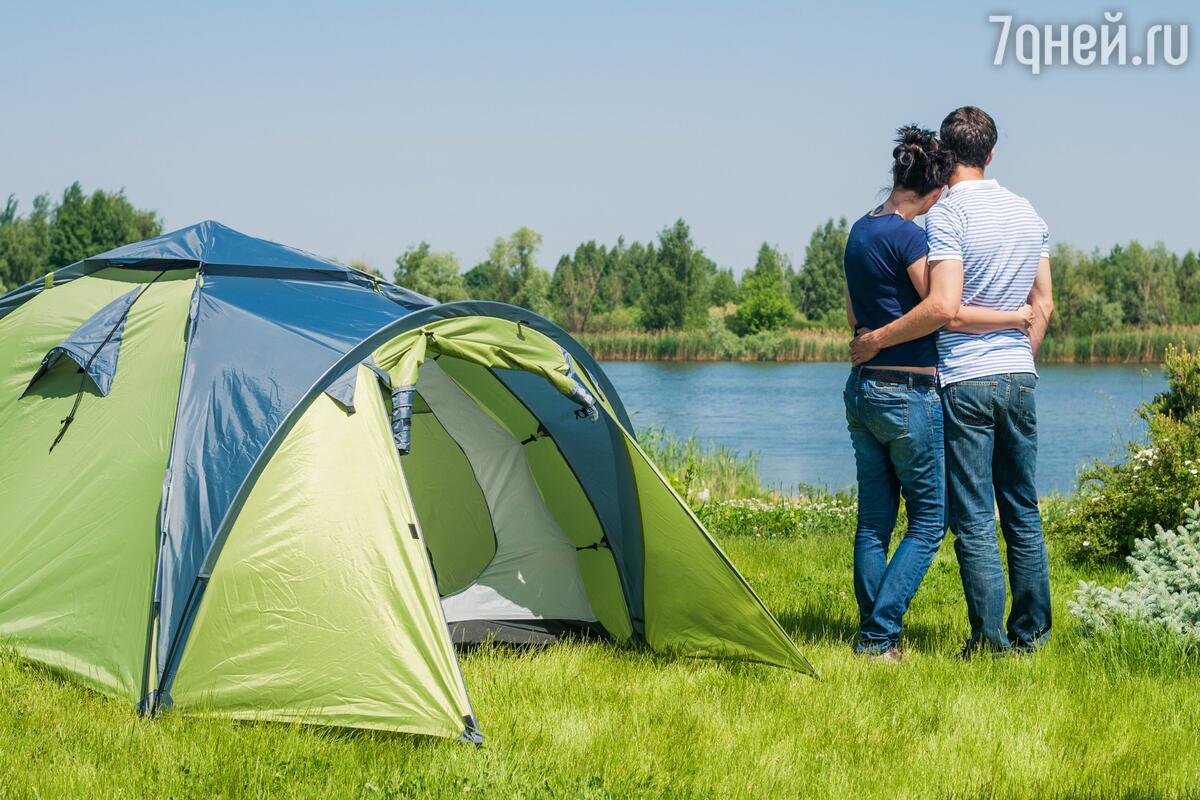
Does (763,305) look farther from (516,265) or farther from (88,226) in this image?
(88,226)

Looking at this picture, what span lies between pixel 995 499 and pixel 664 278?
44704 millimetres

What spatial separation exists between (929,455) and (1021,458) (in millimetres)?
368

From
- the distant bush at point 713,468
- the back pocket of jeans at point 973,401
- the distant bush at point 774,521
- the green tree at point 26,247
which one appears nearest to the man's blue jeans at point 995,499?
the back pocket of jeans at point 973,401

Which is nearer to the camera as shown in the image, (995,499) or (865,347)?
(865,347)

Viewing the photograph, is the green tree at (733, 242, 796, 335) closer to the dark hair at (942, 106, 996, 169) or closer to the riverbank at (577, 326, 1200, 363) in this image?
the riverbank at (577, 326, 1200, 363)

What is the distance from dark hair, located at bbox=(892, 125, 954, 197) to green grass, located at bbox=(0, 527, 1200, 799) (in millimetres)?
1868

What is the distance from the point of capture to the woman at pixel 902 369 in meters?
4.26

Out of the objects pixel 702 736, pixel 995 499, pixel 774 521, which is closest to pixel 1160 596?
pixel 995 499

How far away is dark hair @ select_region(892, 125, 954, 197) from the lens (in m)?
4.31

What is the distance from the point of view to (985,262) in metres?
4.32

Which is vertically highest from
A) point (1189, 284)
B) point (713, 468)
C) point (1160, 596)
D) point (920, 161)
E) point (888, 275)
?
point (1189, 284)

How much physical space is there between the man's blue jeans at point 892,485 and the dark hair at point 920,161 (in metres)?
0.74

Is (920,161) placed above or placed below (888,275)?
above

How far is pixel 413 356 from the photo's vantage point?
164 inches
